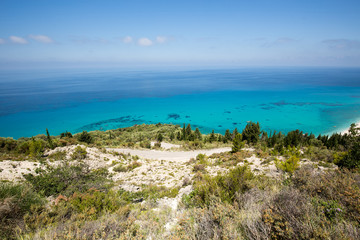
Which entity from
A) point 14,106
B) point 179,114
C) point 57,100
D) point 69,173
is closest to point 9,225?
point 69,173

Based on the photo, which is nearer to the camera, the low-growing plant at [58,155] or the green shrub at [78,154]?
the low-growing plant at [58,155]

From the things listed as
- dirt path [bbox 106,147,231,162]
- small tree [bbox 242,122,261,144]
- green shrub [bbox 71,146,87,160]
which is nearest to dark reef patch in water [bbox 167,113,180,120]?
small tree [bbox 242,122,261,144]

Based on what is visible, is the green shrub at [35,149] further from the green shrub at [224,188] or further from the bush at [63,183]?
the green shrub at [224,188]

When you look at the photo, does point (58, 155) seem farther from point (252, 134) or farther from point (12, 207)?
point (252, 134)

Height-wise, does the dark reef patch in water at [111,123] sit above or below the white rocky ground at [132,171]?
below

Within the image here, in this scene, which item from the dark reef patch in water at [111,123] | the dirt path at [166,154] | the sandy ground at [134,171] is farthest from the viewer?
the dark reef patch in water at [111,123]

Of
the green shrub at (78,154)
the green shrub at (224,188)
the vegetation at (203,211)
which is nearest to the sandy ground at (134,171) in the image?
the green shrub at (78,154)

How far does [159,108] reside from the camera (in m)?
65.4

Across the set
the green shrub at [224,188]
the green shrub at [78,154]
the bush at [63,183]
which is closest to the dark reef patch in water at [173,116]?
the green shrub at [78,154]

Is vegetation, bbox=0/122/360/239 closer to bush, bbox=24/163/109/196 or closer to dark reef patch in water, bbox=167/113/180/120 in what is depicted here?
bush, bbox=24/163/109/196

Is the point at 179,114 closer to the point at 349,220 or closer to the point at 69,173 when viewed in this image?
the point at 69,173

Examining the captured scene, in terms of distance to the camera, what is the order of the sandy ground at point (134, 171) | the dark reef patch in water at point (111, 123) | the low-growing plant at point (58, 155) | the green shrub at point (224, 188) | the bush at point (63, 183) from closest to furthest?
the green shrub at point (224, 188) → the bush at point (63, 183) → the sandy ground at point (134, 171) → the low-growing plant at point (58, 155) → the dark reef patch in water at point (111, 123)

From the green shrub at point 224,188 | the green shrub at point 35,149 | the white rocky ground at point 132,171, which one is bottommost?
the white rocky ground at point 132,171

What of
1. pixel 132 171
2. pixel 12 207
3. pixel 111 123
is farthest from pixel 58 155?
pixel 111 123
